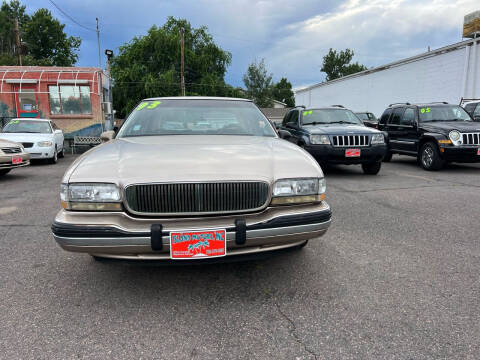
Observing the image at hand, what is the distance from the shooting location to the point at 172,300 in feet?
7.63

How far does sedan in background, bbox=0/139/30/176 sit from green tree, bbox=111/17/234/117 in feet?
91.2

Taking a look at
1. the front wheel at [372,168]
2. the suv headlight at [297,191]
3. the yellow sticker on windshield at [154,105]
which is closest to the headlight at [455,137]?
the front wheel at [372,168]

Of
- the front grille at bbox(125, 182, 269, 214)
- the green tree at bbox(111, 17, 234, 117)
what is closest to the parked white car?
the front grille at bbox(125, 182, 269, 214)

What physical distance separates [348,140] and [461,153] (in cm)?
286

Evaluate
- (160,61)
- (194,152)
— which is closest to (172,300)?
(194,152)

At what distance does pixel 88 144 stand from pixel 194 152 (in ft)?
43.9

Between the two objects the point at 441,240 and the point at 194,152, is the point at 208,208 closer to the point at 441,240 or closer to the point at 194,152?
the point at 194,152

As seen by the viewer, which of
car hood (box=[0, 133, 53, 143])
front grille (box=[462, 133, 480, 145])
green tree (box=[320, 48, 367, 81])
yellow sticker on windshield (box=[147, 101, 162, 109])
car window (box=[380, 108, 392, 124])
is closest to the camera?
yellow sticker on windshield (box=[147, 101, 162, 109])

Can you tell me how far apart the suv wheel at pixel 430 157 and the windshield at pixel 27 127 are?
11.3 metres

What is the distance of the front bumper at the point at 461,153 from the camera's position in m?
7.46

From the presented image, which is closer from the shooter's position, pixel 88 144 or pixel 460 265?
pixel 460 265

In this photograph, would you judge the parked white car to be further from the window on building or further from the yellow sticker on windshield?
the yellow sticker on windshield

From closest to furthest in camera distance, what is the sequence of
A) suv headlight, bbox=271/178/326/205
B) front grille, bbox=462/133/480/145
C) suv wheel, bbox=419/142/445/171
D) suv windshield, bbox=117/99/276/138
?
suv headlight, bbox=271/178/326/205
suv windshield, bbox=117/99/276/138
front grille, bbox=462/133/480/145
suv wheel, bbox=419/142/445/171

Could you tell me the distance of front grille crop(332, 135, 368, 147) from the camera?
275 inches
